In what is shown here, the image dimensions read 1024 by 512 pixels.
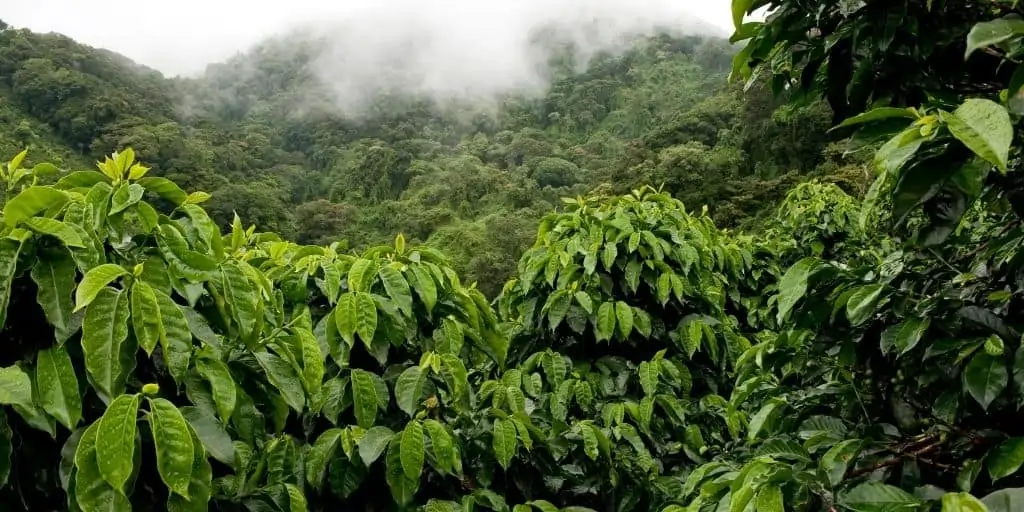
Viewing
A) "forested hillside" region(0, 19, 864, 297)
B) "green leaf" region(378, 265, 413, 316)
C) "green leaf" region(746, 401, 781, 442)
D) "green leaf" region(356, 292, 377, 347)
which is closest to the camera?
"green leaf" region(746, 401, 781, 442)

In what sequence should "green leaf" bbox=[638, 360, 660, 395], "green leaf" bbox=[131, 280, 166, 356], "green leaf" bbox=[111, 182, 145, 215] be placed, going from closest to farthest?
"green leaf" bbox=[131, 280, 166, 356], "green leaf" bbox=[111, 182, 145, 215], "green leaf" bbox=[638, 360, 660, 395]

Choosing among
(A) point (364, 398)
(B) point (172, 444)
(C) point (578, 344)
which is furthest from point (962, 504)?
(C) point (578, 344)

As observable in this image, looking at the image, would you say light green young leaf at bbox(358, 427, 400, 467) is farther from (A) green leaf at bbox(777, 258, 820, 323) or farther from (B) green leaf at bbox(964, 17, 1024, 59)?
(B) green leaf at bbox(964, 17, 1024, 59)

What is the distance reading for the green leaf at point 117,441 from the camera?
112 cm

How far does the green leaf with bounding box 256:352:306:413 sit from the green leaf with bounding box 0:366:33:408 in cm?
44

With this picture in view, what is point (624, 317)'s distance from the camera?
9.88 feet

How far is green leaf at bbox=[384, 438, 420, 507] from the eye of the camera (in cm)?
177

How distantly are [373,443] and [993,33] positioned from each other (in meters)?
1.52

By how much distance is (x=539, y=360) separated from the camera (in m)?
3.09

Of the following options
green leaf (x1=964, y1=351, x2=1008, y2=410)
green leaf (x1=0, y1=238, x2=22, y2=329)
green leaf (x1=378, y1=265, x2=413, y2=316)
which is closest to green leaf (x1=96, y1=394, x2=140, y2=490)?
green leaf (x1=0, y1=238, x2=22, y2=329)

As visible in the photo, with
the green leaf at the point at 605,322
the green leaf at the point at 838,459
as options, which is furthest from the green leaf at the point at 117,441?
the green leaf at the point at 605,322

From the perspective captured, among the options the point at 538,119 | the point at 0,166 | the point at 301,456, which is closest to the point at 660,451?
the point at 301,456

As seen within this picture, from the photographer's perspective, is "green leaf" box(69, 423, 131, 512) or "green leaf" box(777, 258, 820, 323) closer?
"green leaf" box(69, 423, 131, 512)

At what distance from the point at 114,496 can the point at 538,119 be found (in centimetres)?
5098
